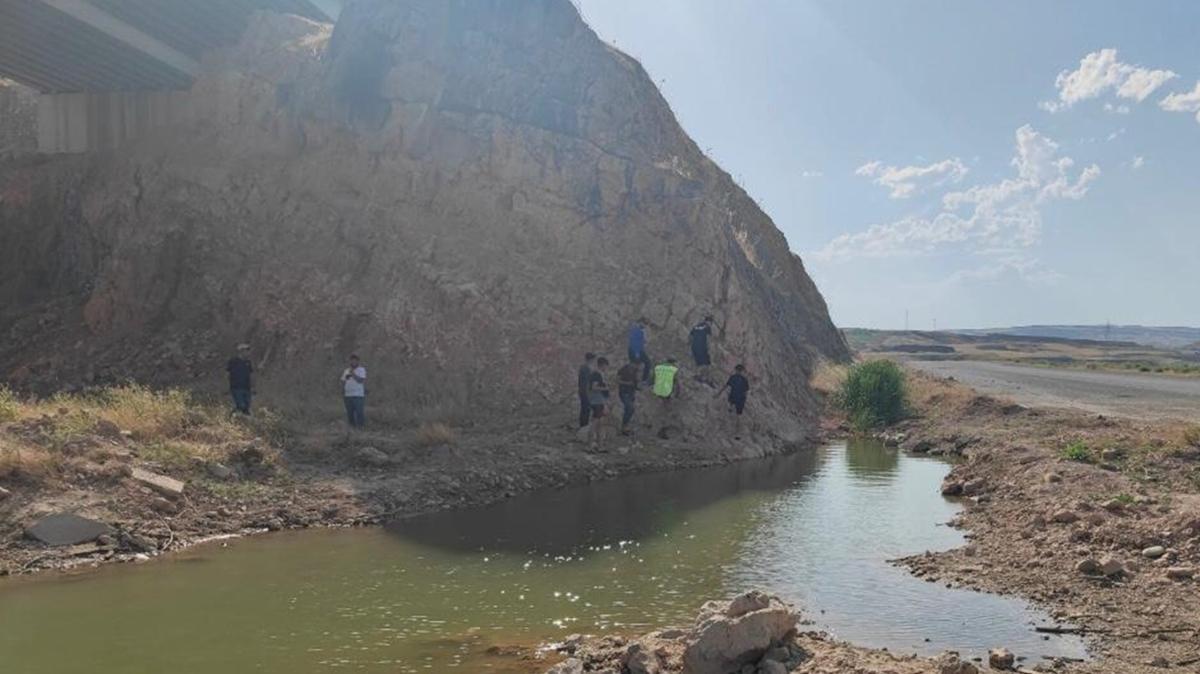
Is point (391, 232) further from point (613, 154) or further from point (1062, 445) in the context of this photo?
point (1062, 445)

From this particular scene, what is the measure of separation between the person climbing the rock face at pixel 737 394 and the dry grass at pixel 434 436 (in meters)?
7.69

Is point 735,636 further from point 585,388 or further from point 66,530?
point 585,388

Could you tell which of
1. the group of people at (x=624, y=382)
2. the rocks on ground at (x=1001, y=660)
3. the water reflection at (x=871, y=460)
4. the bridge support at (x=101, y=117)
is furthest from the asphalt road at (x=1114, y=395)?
the bridge support at (x=101, y=117)

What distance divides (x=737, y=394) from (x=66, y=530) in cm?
1530

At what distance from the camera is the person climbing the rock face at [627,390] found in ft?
68.4

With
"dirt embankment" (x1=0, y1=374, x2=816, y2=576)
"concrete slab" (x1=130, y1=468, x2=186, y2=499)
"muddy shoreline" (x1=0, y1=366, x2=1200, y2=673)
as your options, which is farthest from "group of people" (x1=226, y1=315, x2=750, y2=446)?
"concrete slab" (x1=130, y1=468, x2=186, y2=499)

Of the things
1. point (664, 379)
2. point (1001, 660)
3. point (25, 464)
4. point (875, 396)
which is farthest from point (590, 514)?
point (875, 396)

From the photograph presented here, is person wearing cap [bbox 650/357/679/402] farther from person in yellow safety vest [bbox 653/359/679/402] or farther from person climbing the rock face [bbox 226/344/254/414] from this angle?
person climbing the rock face [bbox 226/344/254/414]

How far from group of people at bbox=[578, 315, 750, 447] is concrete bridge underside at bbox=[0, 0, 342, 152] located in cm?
1687

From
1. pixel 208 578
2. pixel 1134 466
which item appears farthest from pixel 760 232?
pixel 208 578

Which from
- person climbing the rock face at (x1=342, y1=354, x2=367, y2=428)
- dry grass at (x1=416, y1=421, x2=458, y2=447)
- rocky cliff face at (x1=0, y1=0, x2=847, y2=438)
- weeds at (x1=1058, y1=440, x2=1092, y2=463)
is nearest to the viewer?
weeds at (x1=1058, y1=440, x2=1092, y2=463)

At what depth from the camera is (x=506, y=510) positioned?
16047 mm

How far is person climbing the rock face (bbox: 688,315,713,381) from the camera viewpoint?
78.6ft

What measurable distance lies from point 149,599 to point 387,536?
3.96 metres
